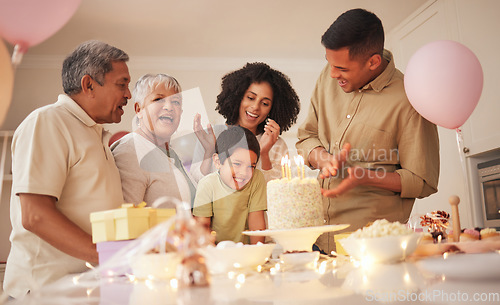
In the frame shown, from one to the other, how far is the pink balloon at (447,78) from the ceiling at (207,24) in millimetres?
2509

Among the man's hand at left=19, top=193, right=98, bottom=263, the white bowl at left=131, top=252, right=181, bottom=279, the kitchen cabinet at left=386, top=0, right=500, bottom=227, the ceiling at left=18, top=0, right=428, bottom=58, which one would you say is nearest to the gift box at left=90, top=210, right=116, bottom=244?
the white bowl at left=131, top=252, right=181, bottom=279

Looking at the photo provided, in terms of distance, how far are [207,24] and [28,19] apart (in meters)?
3.13

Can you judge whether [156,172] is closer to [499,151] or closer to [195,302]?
[195,302]

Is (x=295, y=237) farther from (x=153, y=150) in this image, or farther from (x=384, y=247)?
(x=153, y=150)

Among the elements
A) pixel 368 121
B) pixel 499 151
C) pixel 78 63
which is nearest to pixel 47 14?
pixel 78 63

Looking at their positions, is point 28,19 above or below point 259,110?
above

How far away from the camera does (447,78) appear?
1697 mm

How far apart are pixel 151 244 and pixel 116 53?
2.97ft

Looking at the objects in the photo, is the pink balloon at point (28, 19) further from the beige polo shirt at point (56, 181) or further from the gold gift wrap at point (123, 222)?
the gold gift wrap at point (123, 222)

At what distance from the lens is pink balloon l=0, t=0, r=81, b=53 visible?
1370mm

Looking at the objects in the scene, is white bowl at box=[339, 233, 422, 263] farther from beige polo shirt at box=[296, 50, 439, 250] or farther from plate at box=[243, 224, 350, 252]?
beige polo shirt at box=[296, 50, 439, 250]

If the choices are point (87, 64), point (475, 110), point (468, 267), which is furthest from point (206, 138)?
point (475, 110)

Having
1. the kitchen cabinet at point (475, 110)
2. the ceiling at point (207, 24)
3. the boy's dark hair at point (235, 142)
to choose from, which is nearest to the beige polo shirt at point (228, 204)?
the boy's dark hair at point (235, 142)

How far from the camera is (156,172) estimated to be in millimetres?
1732
